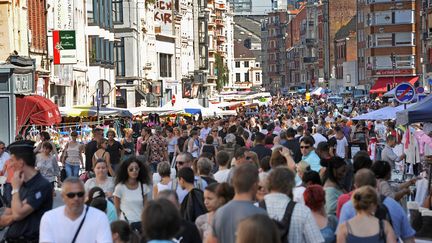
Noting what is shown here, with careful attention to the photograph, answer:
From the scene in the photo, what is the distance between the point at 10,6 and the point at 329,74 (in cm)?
12516

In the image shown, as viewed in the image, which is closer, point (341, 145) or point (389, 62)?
point (341, 145)

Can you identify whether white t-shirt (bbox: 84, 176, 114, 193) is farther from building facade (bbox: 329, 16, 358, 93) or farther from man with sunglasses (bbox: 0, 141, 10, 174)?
building facade (bbox: 329, 16, 358, 93)

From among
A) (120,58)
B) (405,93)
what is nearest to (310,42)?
(120,58)

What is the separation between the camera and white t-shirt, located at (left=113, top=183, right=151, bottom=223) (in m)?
12.7

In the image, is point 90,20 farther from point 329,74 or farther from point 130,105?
point 329,74

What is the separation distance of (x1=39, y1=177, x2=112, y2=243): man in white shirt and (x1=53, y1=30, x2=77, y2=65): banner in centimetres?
3836

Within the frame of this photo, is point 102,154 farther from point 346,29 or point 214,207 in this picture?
point 346,29

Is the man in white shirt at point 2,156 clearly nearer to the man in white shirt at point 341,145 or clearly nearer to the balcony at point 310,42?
the man in white shirt at point 341,145

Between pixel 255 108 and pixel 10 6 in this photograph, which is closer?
pixel 10 6

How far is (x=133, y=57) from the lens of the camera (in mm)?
78562

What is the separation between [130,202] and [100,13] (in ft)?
178

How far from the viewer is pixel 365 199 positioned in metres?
9.63

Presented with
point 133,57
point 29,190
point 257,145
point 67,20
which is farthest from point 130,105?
point 29,190

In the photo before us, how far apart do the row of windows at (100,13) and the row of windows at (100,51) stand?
0.90m
